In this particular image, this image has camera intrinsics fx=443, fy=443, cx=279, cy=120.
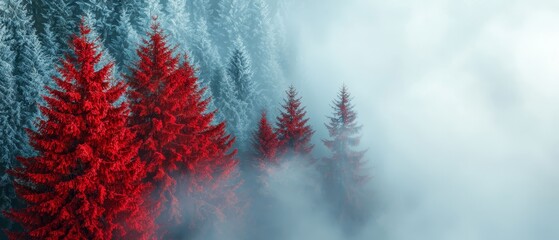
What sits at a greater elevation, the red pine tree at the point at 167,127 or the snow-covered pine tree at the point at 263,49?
the snow-covered pine tree at the point at 263,49

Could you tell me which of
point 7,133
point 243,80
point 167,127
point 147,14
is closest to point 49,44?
point 147,14

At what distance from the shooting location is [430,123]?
122 metres

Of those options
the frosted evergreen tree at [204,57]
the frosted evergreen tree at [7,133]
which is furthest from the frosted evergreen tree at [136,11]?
the frosted evergreen tree at [7,133]

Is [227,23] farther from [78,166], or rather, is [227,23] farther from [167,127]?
[78,166]

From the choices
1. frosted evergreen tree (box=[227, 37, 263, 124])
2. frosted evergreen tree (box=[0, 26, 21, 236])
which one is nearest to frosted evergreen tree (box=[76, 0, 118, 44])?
frosted evergreen tree (box=[0, 26, 21, 236])

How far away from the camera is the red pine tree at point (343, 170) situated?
143 ft

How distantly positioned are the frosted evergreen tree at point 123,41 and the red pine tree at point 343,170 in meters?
21.5

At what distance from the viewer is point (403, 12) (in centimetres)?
19512

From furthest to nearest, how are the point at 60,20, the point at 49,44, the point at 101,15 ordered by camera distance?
the point at 101,15 < the point at 60,20 < the point at 49,44

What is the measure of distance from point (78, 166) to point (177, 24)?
41.5 metres

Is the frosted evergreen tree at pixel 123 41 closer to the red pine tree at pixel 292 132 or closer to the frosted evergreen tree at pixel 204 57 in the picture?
the frosted evergreen tree at pixel 204 57

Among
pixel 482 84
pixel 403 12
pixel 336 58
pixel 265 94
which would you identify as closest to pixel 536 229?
pixel 336 58

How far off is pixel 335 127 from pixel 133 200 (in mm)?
28334

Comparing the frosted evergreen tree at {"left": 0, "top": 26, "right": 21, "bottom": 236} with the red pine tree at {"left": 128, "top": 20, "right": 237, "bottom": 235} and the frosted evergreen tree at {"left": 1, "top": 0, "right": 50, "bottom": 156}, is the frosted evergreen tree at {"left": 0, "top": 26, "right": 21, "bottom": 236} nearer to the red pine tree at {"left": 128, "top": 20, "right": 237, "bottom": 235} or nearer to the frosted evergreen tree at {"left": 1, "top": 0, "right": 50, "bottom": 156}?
the frosted evergreen tree at {"left": 1, "top": 0, "right": 50, "bottom": 156}
